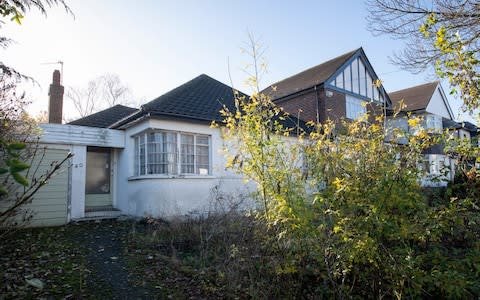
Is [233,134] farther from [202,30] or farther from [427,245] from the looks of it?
[202,30]

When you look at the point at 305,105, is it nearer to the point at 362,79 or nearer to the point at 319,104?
the point at 319,104

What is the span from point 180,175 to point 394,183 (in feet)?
24.8

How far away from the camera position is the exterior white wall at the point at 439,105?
2631 cm

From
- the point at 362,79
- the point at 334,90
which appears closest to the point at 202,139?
the point at 334,90

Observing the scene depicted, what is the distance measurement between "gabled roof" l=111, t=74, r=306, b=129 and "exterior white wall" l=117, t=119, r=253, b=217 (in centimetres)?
34

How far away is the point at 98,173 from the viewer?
11.8m

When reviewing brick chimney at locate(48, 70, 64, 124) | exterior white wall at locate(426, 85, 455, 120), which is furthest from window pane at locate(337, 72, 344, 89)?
brick chimney at locate(48, 70, 64, 124)

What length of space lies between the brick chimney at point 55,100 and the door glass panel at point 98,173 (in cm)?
268

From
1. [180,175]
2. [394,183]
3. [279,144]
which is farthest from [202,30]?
[394,183]

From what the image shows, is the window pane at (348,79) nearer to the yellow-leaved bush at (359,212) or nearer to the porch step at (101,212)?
the porch step at (101,212)

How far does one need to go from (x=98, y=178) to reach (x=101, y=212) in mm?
1592

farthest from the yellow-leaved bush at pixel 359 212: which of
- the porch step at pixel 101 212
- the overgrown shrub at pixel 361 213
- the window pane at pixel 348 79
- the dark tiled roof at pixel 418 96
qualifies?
the dark tiled roof at pixel 418 96

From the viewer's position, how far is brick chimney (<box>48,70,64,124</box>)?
12.7 m

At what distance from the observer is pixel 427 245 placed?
3.87 metres
